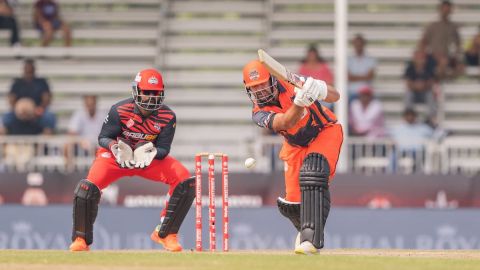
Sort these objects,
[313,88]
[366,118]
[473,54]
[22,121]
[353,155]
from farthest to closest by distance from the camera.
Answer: [473,54] → [366,118] → [22,121] → [353,155] → [313,88]

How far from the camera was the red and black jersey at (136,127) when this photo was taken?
14.0 m

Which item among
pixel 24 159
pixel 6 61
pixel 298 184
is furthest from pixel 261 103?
pixel 6 61

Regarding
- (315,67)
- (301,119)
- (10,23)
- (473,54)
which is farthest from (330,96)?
(10,23)

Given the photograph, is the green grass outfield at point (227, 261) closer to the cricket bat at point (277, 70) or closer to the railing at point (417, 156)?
the cricket bat at point (277, 70)

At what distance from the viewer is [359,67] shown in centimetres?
2238

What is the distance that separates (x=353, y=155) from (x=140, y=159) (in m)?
6.69

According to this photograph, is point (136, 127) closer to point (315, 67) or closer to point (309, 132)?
point (309, 132)

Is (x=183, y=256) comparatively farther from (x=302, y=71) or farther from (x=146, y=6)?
(x=146, y=6)

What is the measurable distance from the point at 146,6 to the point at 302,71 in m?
4.02

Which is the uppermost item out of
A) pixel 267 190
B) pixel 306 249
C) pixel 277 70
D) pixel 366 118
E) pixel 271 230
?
pixel 277 70

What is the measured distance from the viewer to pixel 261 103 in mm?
13000

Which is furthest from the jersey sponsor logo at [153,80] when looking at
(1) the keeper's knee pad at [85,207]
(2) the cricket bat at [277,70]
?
(2) the cricket bat at [277,70]

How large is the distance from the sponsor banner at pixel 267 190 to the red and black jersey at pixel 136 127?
5.13m

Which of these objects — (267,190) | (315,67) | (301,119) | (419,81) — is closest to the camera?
(301,119)
